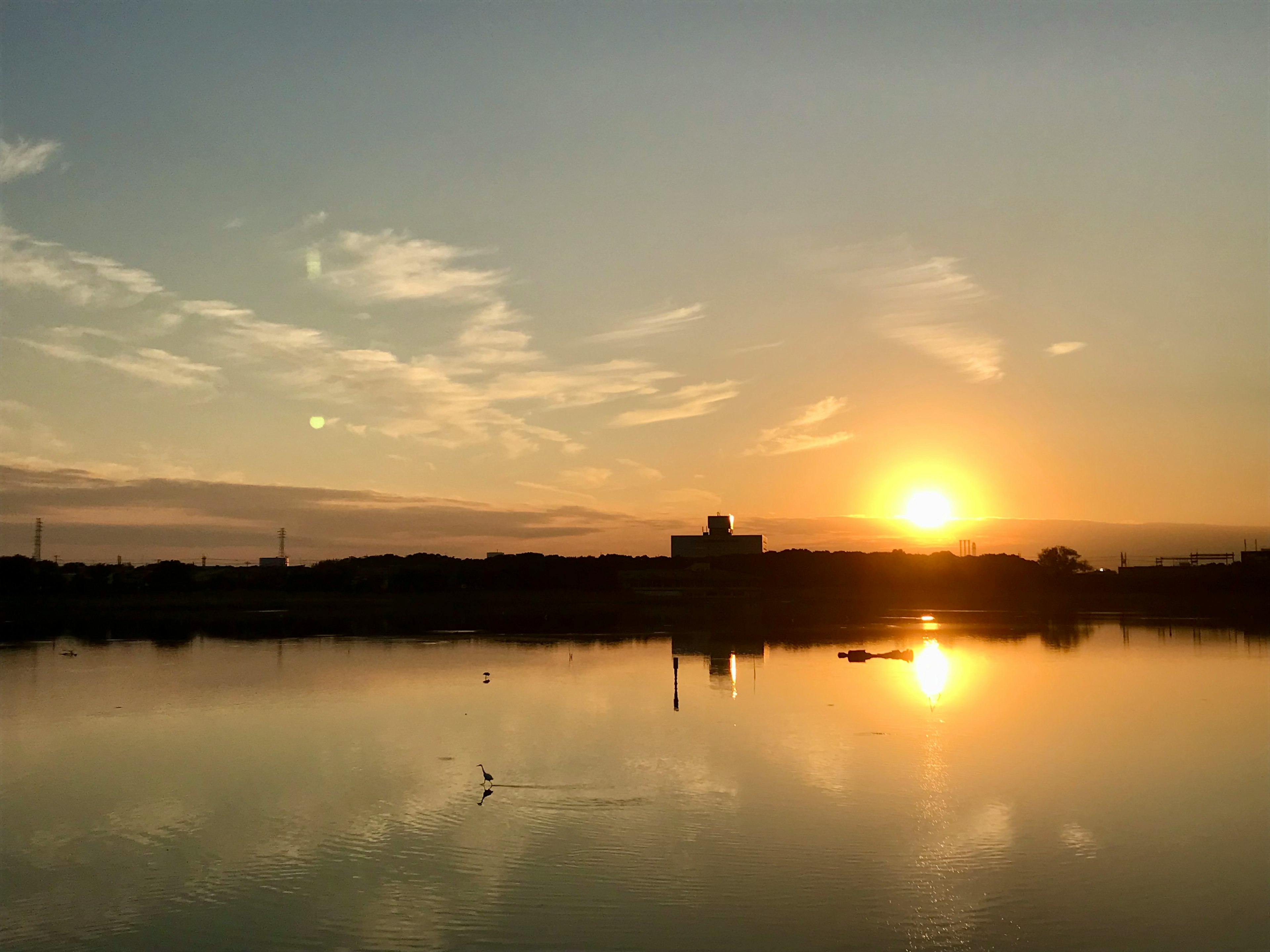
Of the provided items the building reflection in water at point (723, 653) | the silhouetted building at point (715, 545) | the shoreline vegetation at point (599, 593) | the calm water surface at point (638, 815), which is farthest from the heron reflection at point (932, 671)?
the silhouetted building at point (715, 545)

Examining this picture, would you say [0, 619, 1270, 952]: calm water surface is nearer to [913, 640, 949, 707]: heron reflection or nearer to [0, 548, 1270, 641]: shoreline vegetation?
[913, 640, 949, 707]: heron reflection

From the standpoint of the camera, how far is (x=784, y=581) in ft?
408

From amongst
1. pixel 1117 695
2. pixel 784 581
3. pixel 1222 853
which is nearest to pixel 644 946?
pixel 1222 853

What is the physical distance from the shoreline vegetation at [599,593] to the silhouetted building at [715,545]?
227 centimetres

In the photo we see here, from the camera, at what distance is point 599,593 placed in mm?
114562

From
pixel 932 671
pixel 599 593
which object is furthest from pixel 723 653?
pixel 599 593

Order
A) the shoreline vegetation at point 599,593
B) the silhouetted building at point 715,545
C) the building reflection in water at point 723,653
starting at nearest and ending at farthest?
the building reflection in water at point 723,653, the shoreline vegetation at point 599,593, the silhouetted building at point 715,545

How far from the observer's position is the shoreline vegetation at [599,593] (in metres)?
79.2

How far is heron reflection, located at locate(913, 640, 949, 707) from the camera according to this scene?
1503 inches

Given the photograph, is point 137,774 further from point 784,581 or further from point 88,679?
point 784,581

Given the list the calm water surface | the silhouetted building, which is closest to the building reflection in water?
the calm water surface

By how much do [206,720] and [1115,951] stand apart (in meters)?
27.2

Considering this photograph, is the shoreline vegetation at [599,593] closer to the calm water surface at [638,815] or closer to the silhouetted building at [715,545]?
the silhouetted building at [715,545]

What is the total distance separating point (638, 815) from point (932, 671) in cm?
2788
